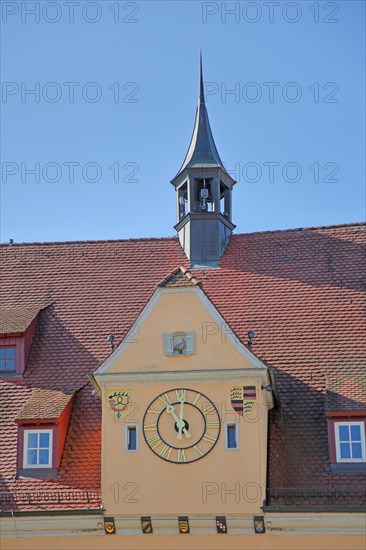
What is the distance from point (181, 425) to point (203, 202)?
8250 mm

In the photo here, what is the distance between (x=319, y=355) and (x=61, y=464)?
6099mm

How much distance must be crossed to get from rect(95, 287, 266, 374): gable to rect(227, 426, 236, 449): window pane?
1.24m

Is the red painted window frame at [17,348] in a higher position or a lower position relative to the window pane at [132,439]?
higher

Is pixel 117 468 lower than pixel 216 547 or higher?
higher

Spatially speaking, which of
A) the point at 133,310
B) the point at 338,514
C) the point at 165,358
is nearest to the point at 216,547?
the point at 338,514

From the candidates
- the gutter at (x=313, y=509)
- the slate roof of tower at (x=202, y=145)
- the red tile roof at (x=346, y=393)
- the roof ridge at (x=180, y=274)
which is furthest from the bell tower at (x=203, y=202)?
the gutter at (x=313, y=509)

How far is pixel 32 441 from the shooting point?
24.7m

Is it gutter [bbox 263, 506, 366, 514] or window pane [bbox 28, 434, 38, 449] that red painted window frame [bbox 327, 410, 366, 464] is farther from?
window pane [bbox 28, 434, 38, 449]

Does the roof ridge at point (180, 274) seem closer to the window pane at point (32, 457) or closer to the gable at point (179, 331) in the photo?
the gable at point (179, 331)

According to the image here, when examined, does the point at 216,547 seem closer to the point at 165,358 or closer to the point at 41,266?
the point at 165,358

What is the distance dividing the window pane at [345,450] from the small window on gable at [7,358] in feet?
25.1

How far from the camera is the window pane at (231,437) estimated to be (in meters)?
23.8

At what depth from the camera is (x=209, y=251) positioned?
29688mm

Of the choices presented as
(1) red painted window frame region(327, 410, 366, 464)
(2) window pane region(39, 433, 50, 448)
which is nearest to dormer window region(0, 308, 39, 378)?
(2) window pane region(39, 433, 50, 448)
